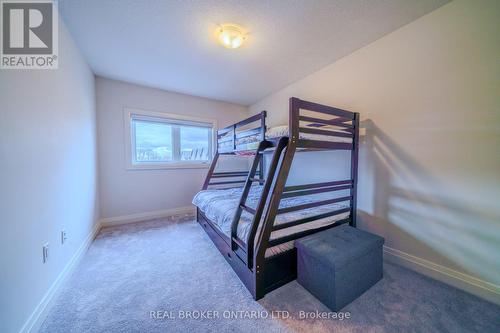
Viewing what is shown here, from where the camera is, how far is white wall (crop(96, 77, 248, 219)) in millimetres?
2893

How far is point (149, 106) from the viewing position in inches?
125

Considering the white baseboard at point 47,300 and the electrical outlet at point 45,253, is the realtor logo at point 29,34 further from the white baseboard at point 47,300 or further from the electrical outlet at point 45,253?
the white baseboard at point 47,300

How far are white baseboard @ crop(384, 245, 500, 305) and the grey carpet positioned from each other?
68mm

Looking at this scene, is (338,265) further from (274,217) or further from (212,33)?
(212,33)

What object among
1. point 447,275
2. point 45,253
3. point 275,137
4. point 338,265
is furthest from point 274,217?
point 45,253

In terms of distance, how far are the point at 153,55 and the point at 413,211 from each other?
3.49m

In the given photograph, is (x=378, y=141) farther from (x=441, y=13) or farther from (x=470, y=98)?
(x=441, y=13)

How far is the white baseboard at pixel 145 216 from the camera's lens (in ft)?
9.52

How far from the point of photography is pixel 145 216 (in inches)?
125

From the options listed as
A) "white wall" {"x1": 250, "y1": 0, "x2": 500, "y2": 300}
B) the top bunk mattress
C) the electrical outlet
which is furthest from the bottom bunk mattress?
the electrical outlet

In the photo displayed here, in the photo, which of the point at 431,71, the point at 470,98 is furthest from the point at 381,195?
the point at 431,71

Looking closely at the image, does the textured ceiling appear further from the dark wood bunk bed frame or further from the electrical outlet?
the electrical outlet

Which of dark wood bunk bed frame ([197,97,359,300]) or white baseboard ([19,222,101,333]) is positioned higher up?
dark wood bunk bed frame ([197,97,359,300])

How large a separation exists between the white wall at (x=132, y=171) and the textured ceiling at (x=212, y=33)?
35cm
